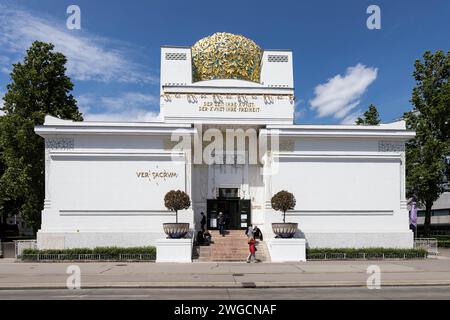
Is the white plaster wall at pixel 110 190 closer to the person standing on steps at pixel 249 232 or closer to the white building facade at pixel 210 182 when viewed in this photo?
the white building facade at pixel 210 182

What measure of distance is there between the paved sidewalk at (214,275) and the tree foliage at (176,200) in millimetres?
4052

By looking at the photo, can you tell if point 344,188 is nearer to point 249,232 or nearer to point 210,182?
point 249,232

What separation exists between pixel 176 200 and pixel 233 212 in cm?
660

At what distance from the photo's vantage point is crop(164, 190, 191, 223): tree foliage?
27797 millimetres

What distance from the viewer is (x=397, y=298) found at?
14.2 meters

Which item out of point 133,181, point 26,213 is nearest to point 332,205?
point 133,181

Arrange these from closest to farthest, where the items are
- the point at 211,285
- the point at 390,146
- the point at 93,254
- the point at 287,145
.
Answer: the point at 211,285, the point at 93,254, the point at 287,145, the point at 390,146

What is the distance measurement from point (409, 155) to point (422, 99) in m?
5.41

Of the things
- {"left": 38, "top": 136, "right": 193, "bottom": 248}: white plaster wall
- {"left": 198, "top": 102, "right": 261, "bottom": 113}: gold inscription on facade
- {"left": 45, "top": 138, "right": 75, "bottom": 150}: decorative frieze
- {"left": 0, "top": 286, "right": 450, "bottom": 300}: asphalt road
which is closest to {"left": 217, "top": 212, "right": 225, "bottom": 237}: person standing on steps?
{"left": 38, "top": 136, "right": 193, "bottom": 248}: white plaster wall

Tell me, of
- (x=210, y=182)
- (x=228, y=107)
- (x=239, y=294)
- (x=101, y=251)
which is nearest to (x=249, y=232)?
(x=210, y=182)

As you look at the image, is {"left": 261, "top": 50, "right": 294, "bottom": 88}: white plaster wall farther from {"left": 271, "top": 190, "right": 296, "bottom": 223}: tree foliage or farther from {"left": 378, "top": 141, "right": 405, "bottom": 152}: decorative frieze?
{"left": 271, "top": 190, "right": 296, "bottom": 223}: tree foliage

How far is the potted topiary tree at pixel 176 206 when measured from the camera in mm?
27594

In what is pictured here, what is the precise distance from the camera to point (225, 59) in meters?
34.7

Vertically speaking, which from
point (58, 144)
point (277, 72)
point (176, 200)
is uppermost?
point (277, 72)
